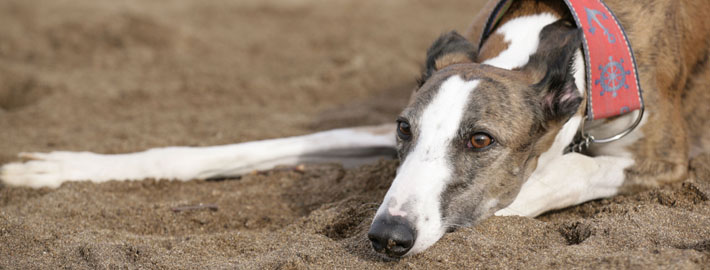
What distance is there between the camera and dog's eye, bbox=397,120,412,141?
3.01 meters

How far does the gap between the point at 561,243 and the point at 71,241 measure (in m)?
2.11

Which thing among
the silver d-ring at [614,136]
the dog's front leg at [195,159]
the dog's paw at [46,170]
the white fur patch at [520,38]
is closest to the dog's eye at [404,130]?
the white fur patch at [520,38]

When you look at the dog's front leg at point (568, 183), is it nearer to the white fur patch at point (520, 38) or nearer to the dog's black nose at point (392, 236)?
the white fur patch at point (520, 38)

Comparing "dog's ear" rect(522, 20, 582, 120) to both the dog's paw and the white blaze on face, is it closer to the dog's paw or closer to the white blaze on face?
the white blaze on face

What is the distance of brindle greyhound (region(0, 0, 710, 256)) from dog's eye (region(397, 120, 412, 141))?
0.01 metres

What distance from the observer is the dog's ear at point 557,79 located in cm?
304

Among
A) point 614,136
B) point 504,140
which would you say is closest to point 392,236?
point 504,140

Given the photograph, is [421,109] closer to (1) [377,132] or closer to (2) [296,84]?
(1) [377,132]

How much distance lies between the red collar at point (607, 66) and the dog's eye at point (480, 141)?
2.17 ft

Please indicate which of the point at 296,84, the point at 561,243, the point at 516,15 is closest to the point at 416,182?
the point at 561,243

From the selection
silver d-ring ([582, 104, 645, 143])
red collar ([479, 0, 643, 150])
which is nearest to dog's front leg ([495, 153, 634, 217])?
silver d-ring ([582, 104, 645, 143])

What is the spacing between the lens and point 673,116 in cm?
365

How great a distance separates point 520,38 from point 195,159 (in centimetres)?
203

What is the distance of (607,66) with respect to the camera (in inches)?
129
